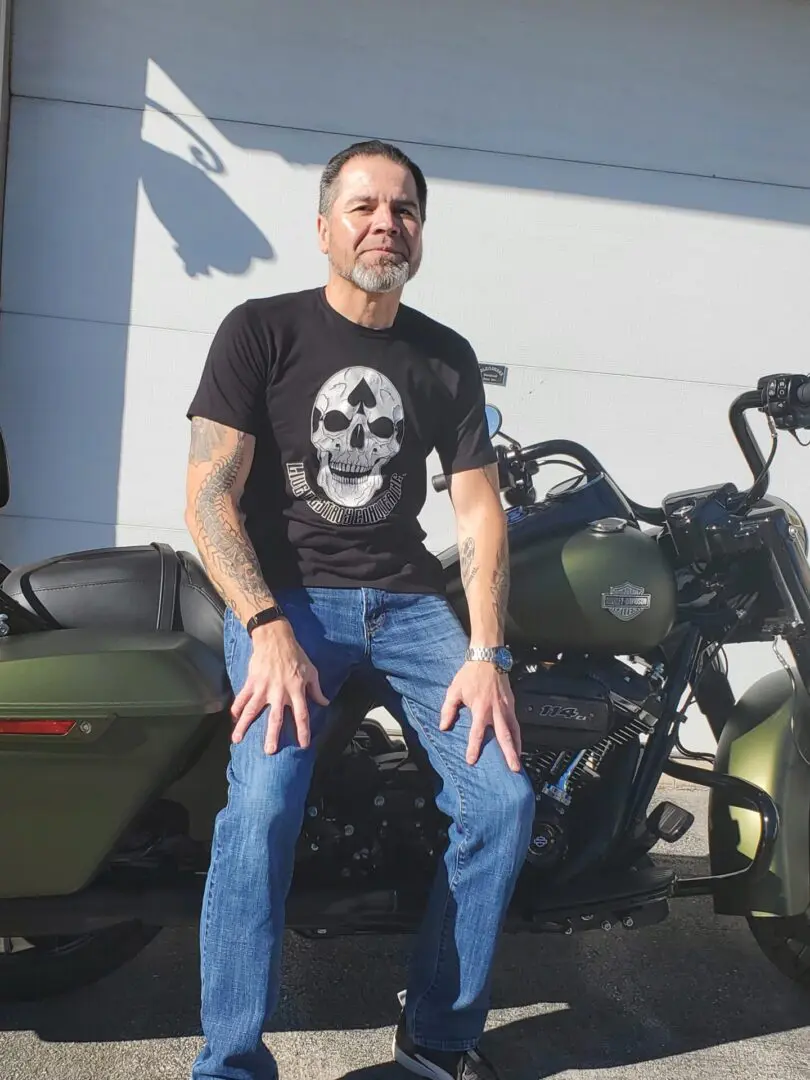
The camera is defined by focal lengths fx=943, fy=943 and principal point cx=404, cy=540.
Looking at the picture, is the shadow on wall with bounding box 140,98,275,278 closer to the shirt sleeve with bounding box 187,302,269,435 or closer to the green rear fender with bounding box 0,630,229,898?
the shirt sleeve with bounding box 187,302,269,435

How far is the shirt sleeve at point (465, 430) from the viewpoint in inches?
74.5

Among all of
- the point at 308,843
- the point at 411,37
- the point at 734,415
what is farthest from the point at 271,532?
the point at 411,37

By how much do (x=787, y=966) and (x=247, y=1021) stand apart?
1.28 metres

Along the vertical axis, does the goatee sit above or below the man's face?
below

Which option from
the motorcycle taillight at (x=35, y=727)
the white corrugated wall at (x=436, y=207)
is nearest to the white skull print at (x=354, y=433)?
the motorcycle taillight at (x=35, y=727)

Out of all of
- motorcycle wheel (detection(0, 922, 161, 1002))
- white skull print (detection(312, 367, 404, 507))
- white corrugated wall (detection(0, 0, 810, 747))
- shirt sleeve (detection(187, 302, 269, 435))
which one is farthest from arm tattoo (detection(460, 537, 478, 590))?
white corrugated wall (detection(0, 0, 810, 747))

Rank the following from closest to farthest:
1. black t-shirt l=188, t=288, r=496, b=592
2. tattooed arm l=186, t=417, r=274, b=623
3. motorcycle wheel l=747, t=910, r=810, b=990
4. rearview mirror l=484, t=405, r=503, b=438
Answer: tattooed arm l=186, t=417, r=274, b=623 < black t-shirt l=188, t=288, r=496, b=592 < rearview mirror l=484, t=405, r=503, b=438 < motorcycle wheel l=747, t=910, r=810, b=990

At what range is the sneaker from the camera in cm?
168

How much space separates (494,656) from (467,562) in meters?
0.21

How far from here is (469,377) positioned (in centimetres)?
192

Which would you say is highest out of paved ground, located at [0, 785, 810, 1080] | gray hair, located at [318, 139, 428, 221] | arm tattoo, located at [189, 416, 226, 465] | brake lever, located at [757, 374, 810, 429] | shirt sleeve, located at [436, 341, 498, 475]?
gray hair, located at [318, 139, 428, 221]

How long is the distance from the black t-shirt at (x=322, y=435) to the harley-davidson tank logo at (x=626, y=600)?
1.11 feet

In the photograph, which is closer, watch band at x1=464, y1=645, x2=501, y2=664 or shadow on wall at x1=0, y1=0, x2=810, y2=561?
watch band at x1=464, y1=645, x2=501, y2=664

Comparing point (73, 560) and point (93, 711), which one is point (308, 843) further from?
point (73, 560)
